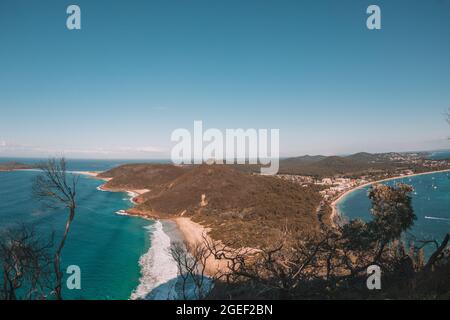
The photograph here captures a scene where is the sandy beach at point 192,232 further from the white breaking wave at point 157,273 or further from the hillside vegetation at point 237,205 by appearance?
the white breaking wave at point 157,273

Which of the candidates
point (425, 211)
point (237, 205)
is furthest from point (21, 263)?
point (425, 211)

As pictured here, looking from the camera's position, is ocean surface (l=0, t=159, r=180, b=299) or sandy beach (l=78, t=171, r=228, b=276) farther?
sandy beach (l=78, t=171, r=228, b=276)

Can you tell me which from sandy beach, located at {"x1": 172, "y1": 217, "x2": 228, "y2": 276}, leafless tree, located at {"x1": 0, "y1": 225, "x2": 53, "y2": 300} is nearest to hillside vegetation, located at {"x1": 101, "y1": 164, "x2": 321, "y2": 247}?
sandy beach, located at {"x1": 172, "y1": 217, "x2": 228, "y2": 276}

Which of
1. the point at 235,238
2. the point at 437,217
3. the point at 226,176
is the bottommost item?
the point at 437,217

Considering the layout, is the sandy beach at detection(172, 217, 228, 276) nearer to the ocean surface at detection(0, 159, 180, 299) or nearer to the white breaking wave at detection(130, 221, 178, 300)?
the ocean surface at detection(0, 159, 180, 299)

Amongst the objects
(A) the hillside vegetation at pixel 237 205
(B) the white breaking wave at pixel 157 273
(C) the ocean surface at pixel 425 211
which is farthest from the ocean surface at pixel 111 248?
(C) the ocean surface at pixel 425 211
